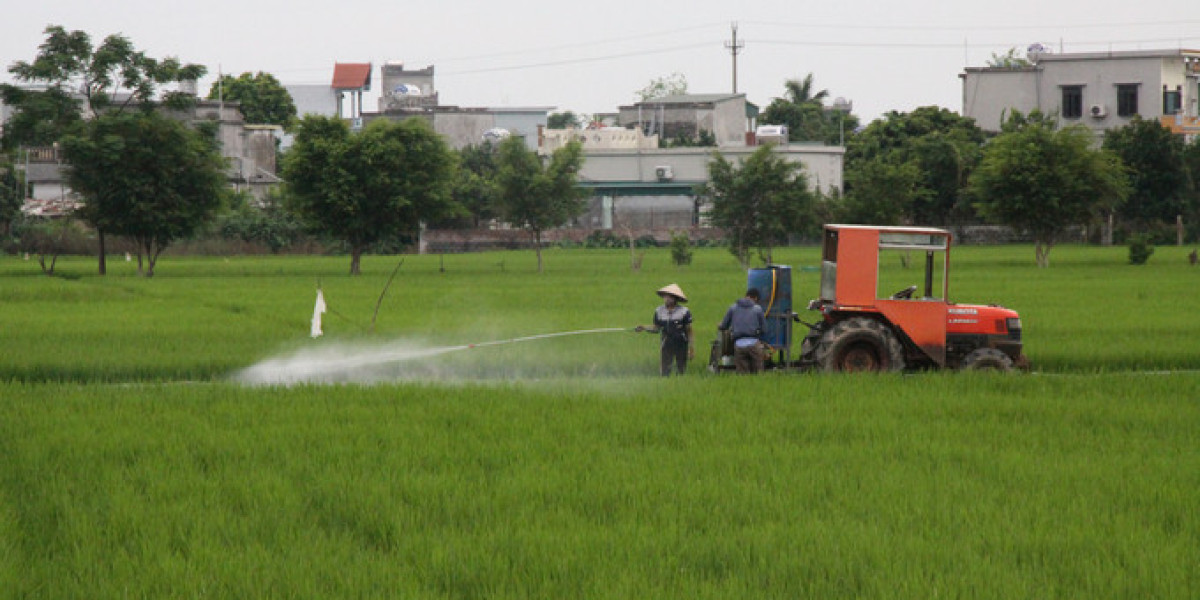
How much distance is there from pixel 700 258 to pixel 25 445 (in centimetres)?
5469

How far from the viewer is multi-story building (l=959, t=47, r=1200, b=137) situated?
76.5 m

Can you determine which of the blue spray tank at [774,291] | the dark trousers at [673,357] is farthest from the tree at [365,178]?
the blue spray tank at [774,291]

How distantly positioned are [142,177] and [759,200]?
24.6 meters

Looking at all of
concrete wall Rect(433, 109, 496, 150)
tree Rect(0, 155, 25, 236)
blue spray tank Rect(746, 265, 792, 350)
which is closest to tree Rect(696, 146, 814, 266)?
blue spray tank Rect(746, 265, 792, 350)

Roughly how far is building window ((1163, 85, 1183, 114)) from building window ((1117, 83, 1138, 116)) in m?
1.81

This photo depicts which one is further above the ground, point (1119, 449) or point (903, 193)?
point (903, 193)

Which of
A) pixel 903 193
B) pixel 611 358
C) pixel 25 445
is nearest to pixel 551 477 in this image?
pixel 25 445

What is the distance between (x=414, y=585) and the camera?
6.99 metres

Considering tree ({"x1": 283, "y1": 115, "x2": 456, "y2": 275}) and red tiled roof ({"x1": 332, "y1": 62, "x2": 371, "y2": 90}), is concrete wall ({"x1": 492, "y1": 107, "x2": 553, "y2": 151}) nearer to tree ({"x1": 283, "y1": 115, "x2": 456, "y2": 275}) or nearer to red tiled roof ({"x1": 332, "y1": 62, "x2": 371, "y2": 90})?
Answer: red tiled roof ({"x1": 332, "y1": 62, "x2": 371, "y2": 90})

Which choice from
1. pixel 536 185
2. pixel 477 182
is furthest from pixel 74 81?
pixel 477 182

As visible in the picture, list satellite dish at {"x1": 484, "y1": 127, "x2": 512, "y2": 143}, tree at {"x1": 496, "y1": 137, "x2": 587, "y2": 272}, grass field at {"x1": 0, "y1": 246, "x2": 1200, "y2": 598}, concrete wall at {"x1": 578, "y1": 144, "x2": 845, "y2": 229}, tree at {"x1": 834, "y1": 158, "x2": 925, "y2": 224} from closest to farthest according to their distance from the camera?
grass field at {"x1": 0, "y1": 246, "x2": 1200, "y2": 598} → tree at {"x1": 834, "y1": 158, "x2": 925, "y2": 224} → tree at {"x1": 496, "y1": 137, "x2": 587, "y2": 272} → concrete wall at {"x1": 578, "y1": 144, "x2": 845, "y2": 229} → satellite dish at {"x1": 484, "y1": 127, "x2": 512, "y2": 143}

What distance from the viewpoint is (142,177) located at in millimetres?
48375

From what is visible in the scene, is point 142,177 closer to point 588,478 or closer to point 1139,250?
point 1139,250

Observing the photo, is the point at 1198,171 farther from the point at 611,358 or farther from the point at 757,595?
the point at 757,595
